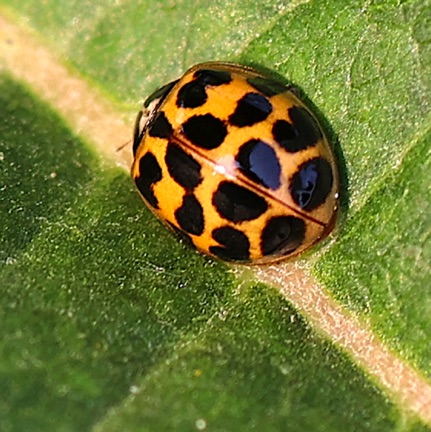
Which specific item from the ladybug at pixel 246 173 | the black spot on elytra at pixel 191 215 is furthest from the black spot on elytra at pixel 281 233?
the black spot on elytra at pixel 191 215

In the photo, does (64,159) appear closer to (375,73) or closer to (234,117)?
(234,117)

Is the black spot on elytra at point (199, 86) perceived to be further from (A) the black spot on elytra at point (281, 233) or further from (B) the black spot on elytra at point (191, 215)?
(A) the black spot on elytra at point (281, 233)

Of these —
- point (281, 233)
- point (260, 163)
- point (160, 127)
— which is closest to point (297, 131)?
point (260, 163)

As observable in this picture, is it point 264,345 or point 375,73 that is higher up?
point 375,73

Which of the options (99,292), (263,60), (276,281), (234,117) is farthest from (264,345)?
(263,60)

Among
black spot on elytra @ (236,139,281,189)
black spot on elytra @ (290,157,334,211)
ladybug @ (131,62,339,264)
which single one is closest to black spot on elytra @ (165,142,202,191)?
ladybug @ (131,62,339,264)

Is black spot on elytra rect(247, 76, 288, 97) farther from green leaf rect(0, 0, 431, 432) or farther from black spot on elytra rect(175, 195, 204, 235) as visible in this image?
black spot on elytra rect(175, 195, 204, 235)
